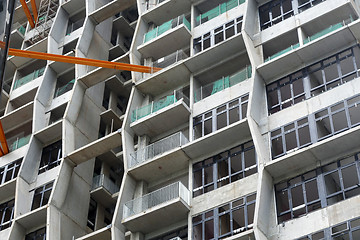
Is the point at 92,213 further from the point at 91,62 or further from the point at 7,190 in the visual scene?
the point at 91,62

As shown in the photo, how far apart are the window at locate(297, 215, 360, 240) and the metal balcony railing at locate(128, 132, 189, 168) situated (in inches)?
416

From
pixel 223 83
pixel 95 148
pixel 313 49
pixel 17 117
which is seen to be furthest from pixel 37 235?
pixel 313 49

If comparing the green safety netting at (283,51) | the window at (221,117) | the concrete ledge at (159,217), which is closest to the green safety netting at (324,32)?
the green safety netting at (283,51)

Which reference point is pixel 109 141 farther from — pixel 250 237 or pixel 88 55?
pixel 250 237

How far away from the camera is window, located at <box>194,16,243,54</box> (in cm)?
3919

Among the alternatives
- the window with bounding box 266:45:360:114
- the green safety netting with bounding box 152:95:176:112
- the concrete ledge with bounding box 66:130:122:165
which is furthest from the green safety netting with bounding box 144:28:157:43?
the window with bounding box 266:45:360:114

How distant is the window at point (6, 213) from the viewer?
41438 mm

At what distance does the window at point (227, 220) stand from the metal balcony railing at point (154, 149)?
5456 mm

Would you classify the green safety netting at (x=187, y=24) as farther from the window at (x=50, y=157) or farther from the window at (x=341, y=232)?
the window at (x=341, y=232)

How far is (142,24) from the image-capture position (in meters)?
44.2

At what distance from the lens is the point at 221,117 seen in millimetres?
35531

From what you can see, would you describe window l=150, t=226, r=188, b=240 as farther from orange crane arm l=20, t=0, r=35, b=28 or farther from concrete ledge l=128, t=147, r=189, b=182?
orange crane arm l=20, t=0, r=35, b=28

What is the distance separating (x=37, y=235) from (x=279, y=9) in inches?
817

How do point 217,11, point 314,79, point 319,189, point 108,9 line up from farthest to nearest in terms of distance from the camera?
point 108,9 → point 217,11 → point 314,79 → point 319,189
